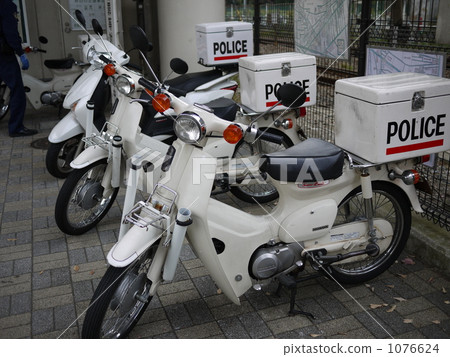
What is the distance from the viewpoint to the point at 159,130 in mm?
5266

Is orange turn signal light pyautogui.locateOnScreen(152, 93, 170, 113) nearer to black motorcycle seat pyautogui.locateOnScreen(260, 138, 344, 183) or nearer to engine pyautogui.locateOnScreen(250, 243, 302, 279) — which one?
black motorcycle seat pyautogui.locateOnScreen(260, 138, 344, 183)

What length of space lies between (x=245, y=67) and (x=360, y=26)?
43.2 inches

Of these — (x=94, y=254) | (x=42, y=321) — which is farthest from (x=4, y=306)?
(x=94, y=254)

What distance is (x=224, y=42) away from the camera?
6168 millimetres

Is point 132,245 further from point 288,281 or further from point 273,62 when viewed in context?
point 273,62

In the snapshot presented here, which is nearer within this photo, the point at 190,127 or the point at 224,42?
the point at 190,127

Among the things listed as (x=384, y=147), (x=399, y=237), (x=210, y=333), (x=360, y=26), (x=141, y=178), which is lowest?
(x=210, y=333)

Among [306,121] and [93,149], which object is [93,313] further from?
[306,121]

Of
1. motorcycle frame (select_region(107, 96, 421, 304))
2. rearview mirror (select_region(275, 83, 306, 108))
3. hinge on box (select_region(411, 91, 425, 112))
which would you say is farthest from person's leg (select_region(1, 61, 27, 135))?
hinge on box (select_region(411, 91, 425, 112))

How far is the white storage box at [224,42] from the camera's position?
6.12 m

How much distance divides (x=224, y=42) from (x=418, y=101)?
3167mm

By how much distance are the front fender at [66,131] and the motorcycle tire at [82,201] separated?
3.71ft

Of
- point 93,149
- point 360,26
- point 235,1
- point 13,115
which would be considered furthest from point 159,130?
point 235,1

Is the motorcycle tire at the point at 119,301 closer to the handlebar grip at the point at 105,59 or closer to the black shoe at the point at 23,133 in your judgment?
the handlebar grip at the point at 105,59
